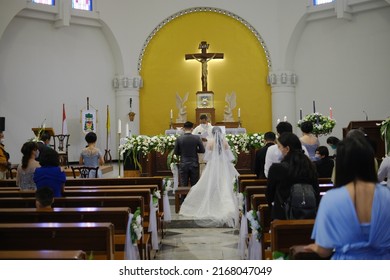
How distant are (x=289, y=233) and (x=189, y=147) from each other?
564cm

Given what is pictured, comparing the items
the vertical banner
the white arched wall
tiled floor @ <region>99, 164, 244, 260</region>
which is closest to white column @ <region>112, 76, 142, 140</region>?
the white arched wall

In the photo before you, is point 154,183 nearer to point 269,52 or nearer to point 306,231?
point 306,231

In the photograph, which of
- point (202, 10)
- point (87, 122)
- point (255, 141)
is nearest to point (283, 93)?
point (202, 10)

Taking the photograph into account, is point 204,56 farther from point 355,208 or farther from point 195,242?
point 355,208

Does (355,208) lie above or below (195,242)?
above

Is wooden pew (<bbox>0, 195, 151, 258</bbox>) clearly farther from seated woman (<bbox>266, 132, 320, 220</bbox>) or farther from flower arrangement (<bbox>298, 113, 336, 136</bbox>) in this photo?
flower arrangement (<bbox>298, 113, 336, 136</bbox>)

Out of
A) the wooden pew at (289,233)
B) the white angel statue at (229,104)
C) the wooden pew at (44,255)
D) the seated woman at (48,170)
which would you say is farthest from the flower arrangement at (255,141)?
the wooden pew at (44,255)

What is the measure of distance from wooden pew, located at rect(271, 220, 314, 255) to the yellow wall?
45.3ft

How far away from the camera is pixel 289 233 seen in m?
3.80

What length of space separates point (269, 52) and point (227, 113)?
2535 mm

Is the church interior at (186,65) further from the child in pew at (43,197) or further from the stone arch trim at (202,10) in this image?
the child in pew at (43,197)

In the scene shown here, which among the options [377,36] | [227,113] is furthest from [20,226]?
[377,36]

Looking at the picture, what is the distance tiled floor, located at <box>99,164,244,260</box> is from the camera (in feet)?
20.9

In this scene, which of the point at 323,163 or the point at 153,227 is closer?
the point at 153,227
